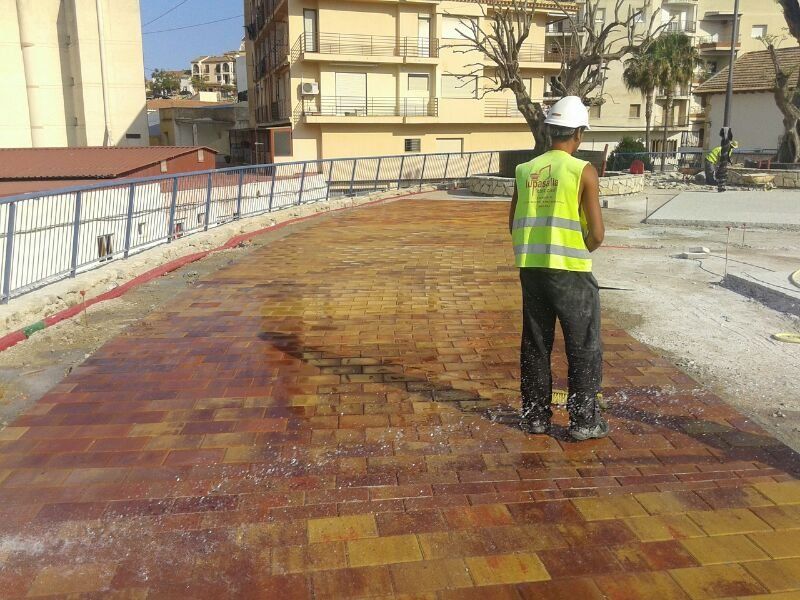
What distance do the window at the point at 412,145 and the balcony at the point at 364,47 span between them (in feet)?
14.3

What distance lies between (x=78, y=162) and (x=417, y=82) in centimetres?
2198

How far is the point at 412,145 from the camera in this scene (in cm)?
4100

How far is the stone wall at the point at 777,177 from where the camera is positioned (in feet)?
74.8

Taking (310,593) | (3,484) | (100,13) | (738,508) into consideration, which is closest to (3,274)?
(3,484)

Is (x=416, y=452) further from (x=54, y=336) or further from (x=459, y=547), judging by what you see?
(x=54, y=336)

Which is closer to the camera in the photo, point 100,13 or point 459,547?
point 459,547

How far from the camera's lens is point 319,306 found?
7195mm

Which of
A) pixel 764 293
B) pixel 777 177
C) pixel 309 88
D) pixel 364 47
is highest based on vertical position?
pixel 364 47

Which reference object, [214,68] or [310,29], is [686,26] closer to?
[310,29]

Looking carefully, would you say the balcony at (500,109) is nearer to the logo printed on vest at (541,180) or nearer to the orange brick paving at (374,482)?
the orange brick paving at (374,482)

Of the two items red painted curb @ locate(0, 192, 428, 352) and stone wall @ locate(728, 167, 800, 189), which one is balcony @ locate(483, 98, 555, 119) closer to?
stone wall @ locate(728, 167, 800, 189)

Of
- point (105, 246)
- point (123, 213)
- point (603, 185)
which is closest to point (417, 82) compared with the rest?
point (603, 185)

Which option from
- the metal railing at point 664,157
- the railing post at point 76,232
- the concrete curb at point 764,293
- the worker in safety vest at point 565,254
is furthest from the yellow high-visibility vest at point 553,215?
the metal railing at point 664,157

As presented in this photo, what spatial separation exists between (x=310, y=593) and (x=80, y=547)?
1.05 meters
